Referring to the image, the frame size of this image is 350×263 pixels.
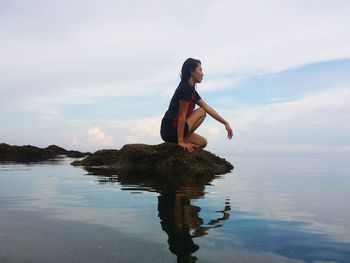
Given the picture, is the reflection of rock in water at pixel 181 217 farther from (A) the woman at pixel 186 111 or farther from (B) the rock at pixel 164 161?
(B) the rock at pixel 164 161

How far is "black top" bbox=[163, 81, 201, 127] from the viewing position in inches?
395

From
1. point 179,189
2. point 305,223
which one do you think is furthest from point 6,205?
point 305,223

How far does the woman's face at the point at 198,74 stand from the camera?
407 inches

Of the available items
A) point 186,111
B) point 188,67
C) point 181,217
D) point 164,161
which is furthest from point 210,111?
point 181,217

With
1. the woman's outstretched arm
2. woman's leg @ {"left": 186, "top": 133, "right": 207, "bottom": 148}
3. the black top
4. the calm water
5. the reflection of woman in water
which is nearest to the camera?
the calm water

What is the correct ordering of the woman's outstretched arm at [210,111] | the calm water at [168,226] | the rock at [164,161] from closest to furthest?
the calm water at [168,226] → the woman's outstretched arm at [210,111] → the rock at [164,161]

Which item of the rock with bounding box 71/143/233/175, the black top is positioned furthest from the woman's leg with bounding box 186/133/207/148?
the rock with bounding box 71/143/233/175

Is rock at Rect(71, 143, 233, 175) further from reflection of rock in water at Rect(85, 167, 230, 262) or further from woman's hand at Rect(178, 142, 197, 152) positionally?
reflection of rock in water at Rect(85, 167, 230, 262)

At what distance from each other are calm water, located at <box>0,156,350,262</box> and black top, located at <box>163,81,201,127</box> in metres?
2.52

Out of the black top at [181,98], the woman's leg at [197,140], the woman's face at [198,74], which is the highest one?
the woman's face at [198,74]

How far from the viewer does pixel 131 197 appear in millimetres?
8008

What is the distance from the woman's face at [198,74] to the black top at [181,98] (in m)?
0.30

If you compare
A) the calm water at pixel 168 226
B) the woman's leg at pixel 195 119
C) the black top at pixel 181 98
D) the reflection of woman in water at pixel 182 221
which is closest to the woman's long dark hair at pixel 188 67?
the black top at pixel 181 98

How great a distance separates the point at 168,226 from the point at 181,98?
548 centimetres
